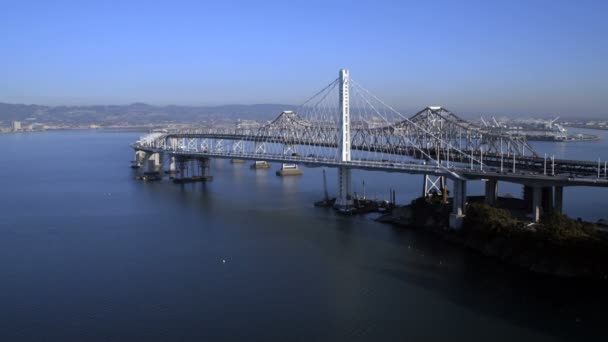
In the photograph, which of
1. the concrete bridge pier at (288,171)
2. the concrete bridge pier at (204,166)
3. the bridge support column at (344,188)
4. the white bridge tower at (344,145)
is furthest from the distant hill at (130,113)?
the bridge support column at (344,188)

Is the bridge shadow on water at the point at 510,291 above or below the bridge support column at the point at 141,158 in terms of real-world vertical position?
below

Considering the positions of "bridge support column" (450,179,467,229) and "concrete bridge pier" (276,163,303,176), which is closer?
"bridge support column" (450,179,467,229)

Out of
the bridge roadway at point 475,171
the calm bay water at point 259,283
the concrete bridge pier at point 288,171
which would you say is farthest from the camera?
the concrete bridge pier at point 288,171

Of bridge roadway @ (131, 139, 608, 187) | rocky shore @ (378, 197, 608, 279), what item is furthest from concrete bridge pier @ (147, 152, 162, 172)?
rocky shore @ (378, 197, 608, 279)

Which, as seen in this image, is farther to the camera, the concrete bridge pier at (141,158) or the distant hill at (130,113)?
the distant hill at (130,113)

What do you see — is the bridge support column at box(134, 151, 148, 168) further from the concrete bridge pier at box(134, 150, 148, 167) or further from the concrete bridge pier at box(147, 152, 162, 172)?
the concrete bridge pier at box(147, 152, 162, 172)

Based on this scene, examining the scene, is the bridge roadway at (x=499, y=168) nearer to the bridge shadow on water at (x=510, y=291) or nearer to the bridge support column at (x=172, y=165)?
the bridge shadow on water at (x=510, y=291)

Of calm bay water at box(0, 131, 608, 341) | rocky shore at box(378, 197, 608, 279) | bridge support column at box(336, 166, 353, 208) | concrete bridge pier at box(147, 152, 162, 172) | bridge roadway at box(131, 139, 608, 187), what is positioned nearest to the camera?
calm bay water at box(0, 131, 608, 341)
